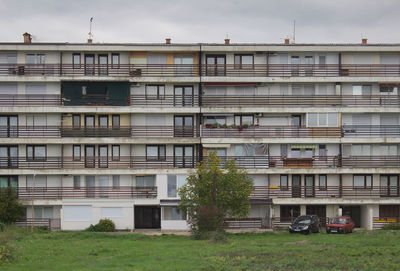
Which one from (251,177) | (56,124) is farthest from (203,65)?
(56,124)

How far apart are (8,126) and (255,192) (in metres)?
24.6

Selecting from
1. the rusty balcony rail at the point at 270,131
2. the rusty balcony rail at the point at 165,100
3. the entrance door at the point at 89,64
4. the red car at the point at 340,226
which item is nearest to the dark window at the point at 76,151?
the rusty balcony rail at the point at 165,100

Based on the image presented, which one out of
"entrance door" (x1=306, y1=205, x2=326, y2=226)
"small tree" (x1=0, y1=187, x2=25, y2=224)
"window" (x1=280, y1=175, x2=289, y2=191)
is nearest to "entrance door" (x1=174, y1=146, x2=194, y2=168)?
"window" (x1=280, y1=175, x2=289, y2=191)

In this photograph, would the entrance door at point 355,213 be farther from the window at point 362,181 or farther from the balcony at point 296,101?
the balcony at point 296,101

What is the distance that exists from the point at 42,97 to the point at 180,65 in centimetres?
1375

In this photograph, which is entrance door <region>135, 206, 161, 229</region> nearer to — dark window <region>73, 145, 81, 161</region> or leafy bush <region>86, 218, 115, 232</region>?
leafy bush <region>86, 218, 115, 232</region>

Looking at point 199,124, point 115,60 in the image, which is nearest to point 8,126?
point 115,60

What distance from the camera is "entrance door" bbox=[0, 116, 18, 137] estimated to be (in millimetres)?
52156

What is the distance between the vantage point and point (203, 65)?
174 feet

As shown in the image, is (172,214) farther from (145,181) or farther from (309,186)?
(309,186)

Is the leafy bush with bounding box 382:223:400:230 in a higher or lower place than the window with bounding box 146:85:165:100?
lower

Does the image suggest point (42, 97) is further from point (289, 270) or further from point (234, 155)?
point (289, 270)

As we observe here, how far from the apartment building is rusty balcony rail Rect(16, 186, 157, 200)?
95mm

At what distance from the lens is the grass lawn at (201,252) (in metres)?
28.1
